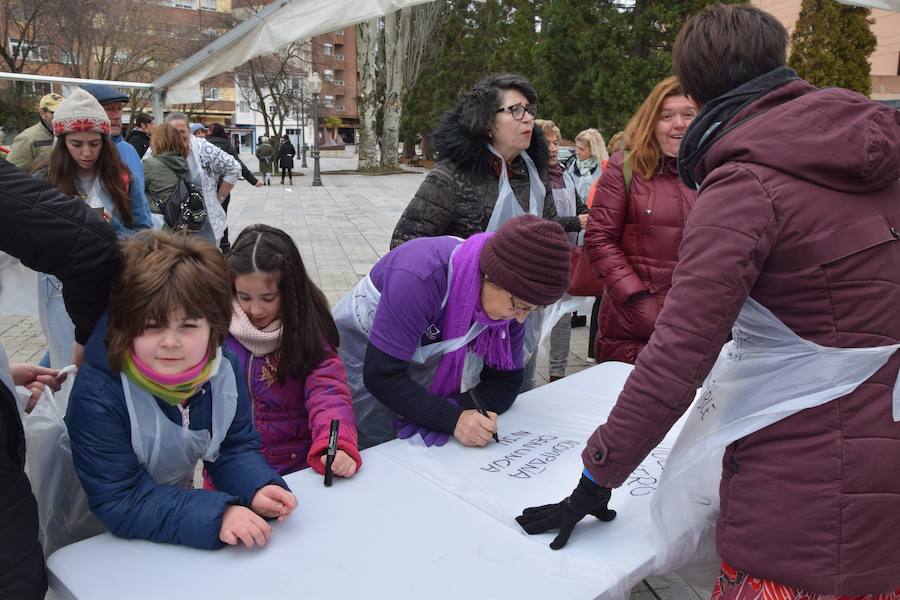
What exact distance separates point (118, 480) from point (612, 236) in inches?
A: 80.7

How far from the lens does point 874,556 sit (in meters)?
1.22

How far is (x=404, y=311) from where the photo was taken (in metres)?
2.02

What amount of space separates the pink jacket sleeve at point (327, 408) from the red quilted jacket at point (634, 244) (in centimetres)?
126

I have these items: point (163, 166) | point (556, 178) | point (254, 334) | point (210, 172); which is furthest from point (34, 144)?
point (254, 334)

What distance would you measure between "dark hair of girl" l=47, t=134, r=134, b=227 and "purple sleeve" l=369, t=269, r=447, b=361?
2.19m

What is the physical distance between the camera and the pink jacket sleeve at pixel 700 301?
3.80 ft

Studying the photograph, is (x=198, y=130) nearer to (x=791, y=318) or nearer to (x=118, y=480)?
(x=118, y=480)

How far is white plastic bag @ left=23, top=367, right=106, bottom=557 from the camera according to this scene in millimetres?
1575

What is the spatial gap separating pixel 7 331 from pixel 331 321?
4603 millimetres

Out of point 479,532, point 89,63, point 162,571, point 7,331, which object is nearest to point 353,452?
point 479,532

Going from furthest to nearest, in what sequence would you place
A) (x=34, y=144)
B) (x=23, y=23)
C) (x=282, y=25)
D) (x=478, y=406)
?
1. (x=23, y=23)
2. (x=34, y=144)
3. (x=282, y=25)
4. (x=478, y=406)

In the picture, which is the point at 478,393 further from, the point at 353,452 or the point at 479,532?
the point at 479,532

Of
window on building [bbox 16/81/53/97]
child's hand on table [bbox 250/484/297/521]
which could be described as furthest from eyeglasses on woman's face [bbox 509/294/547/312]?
window on building [bbox 16/81/53/97]

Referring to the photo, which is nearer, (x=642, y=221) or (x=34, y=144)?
(x=642, y=221)
